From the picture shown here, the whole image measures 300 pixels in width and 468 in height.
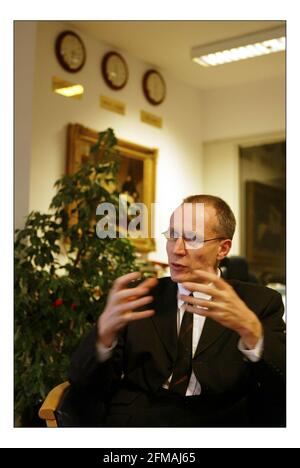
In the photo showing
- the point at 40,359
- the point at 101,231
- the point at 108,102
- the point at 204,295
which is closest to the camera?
the point at 204,295

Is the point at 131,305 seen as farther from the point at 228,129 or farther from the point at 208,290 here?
the point at 228,129

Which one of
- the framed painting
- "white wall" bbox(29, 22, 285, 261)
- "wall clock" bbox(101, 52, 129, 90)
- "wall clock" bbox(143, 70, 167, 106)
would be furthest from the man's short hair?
the framed painting

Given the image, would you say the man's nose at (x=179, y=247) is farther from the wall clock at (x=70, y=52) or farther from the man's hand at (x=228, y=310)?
the wall clock at (x=70, y=52)

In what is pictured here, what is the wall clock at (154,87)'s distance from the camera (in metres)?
4.72

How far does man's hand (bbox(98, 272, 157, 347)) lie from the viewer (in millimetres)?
1405

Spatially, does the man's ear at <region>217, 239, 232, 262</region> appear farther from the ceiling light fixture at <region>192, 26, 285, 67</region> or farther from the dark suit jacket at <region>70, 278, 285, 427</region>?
the ceiling light fixture at <region>192, 26, 285, 67</region>

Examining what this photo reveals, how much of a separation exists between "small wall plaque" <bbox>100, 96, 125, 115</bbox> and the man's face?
2868mm

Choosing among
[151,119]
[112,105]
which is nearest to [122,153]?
[112,105]

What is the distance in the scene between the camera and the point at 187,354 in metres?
1.65

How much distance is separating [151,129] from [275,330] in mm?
3593
